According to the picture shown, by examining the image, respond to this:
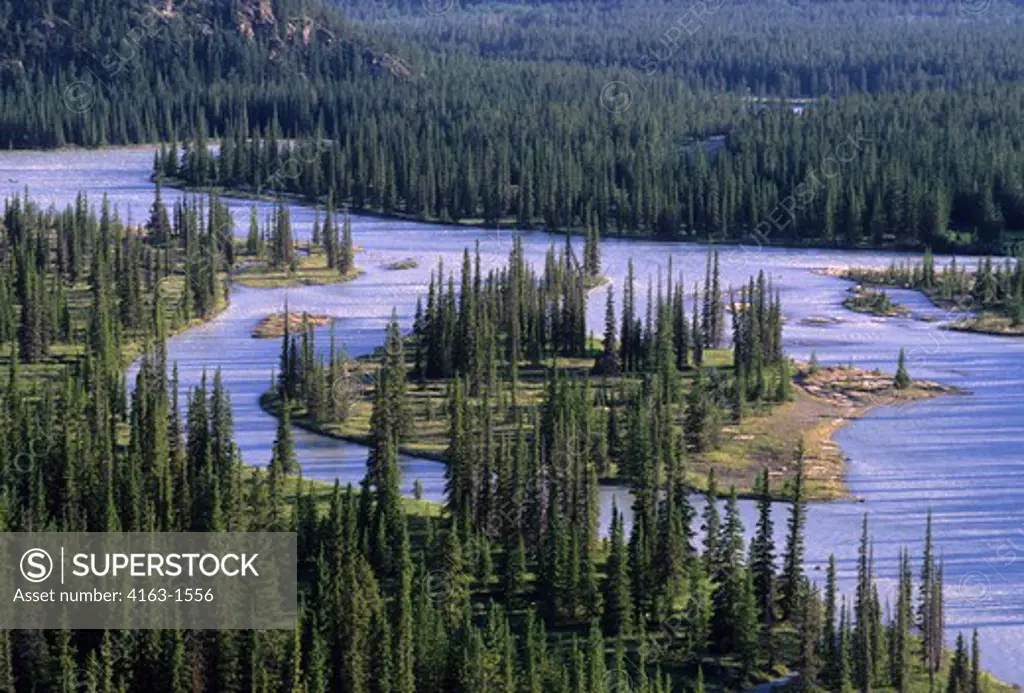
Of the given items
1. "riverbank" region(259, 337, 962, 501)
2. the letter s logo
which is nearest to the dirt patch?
"riverbank" region(259, 337, 962, 501)

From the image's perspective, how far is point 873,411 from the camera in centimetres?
9175

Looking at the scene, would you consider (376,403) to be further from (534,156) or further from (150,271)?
(534,156)

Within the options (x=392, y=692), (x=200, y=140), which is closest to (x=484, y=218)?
(x=200, y=140)

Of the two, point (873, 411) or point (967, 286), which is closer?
point (873, 411)

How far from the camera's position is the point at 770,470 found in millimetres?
79562

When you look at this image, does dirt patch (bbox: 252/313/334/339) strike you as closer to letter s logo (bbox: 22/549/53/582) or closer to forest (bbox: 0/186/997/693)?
forest (bbox: 0/186/997/693)

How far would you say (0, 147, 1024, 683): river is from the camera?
222 feet

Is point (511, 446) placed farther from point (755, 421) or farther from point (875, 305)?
point (875, 305)

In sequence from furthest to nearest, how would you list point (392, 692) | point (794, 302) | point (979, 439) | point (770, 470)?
point (794, 302)
point (979, 439)
point (770, 470)
point (392, 692)

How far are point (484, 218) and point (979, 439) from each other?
A: 77199 millimetres

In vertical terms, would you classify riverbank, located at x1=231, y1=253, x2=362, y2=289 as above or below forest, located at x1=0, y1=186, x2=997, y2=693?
above

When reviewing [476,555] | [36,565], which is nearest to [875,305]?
[476,555]

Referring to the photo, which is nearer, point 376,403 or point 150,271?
point 376,403

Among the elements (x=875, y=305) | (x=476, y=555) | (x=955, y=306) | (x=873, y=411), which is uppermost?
(x=875, y=305)
